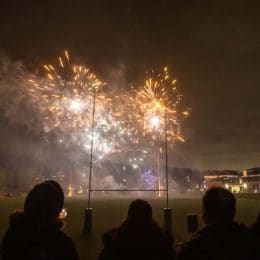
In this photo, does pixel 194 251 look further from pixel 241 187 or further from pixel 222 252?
pixel 241 187

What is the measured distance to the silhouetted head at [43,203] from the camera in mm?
3883

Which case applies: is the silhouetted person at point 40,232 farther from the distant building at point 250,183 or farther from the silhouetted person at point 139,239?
the distant building at point 250,183

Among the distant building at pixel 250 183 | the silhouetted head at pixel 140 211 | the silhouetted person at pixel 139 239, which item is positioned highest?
the distant building at pixel 250 183

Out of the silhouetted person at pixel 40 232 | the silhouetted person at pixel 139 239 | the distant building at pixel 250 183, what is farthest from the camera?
the distant building at pixel 250 183

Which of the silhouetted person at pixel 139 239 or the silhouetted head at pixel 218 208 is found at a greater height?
the silhouetted head at pixel 218 208

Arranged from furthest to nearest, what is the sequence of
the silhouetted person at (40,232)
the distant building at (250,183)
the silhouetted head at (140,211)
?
1. the distant building at (250,183)
2. the silhouetted head at (140,211)
3. the silhouetted person at (40,232)

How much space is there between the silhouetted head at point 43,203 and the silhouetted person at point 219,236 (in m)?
1.50

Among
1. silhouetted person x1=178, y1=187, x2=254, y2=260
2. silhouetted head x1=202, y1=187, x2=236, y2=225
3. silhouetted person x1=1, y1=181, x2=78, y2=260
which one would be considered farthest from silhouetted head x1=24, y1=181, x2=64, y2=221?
silhouetted head x1=202, y1=187, x2=236, y2=225

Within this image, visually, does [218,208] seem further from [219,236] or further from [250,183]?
[250,183]

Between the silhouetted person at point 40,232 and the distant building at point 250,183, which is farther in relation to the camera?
the distant building at point 250,183

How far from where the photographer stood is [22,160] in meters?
104

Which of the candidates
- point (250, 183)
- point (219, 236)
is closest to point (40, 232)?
point (219, 236)

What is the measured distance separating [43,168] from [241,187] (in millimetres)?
82762

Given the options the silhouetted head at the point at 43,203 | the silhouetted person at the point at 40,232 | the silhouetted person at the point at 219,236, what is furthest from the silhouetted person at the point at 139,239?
the silhouetted head at the point at 43,203
